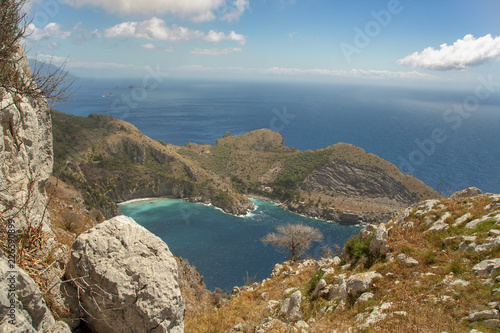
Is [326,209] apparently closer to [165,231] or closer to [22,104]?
[165,231]

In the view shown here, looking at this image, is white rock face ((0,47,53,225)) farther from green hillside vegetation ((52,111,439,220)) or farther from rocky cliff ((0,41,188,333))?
green hillside vegetation ((52,111,439,220))

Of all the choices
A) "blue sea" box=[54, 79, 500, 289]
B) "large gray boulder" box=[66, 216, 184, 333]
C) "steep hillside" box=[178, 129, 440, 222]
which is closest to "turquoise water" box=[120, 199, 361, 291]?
"blue sea" box=[54, 79, 500, 289]

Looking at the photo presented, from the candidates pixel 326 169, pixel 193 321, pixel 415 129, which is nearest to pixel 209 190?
pixel 326 169

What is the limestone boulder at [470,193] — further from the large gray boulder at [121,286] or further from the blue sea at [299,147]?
the large gray boulder at [121,286]

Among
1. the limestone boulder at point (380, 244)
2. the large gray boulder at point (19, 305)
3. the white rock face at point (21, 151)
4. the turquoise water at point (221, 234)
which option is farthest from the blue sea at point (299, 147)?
the limestone boulder at point (380, 244)

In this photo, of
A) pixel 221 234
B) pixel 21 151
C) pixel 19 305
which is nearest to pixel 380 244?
pixel 19 305
